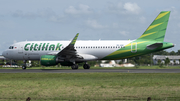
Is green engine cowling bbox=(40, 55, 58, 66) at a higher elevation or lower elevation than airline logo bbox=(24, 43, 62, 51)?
lower

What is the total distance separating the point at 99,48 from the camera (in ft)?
133

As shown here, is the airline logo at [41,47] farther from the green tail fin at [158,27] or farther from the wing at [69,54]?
the green tail fin at [158,27]

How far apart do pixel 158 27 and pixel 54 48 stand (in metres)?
16.5

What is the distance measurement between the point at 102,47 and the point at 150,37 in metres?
7.40

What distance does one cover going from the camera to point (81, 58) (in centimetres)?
4056

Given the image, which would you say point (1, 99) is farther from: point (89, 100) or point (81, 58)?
point (81, 58)

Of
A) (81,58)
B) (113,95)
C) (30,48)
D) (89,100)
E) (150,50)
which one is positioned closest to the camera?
(89,100)

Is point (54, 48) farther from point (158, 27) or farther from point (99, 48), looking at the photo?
point (158, 27)

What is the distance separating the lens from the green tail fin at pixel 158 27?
1523 inches

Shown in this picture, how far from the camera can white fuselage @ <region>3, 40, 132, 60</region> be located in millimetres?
40094

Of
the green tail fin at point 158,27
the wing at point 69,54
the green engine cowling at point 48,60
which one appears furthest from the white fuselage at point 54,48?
the green engine cowling at point 48,60

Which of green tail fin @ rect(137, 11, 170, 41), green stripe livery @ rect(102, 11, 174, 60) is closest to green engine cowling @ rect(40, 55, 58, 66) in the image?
green stripe livery @ rect(102, 11, 174, 60)

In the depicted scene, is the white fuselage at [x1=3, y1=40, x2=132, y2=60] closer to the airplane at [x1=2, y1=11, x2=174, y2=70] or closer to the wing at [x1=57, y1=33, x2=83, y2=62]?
the airplane at [x1=2, y1=11, x2=174, y2=70]

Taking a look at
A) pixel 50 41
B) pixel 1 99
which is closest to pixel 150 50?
pixel 50 41
